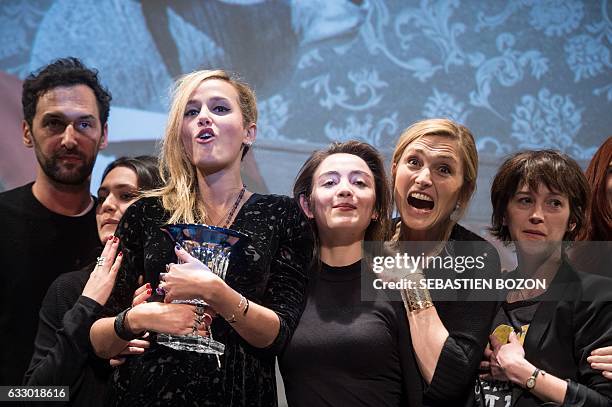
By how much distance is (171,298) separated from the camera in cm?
190

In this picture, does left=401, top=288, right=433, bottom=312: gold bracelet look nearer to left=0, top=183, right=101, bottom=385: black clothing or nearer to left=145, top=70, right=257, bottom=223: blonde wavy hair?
left=145, top=70, right=257, bottom=223: blonde wavy hair

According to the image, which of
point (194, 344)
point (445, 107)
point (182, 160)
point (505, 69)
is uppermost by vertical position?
point (505, 69)

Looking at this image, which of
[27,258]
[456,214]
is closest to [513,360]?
[456,214]

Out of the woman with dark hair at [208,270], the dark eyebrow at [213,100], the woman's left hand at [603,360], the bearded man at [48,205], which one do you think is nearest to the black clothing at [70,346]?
the woman with dark hair at [208,270]

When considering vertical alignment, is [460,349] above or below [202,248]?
below

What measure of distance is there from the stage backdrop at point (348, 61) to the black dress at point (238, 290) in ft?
3.89

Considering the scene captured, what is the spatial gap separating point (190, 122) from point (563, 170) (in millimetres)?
1175

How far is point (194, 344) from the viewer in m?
1.94

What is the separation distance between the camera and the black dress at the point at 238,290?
2.02 meters

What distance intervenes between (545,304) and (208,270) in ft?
3.37

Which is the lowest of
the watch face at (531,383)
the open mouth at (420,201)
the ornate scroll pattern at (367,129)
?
the watch face at (531,383)

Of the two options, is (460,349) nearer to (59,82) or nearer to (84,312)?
(84,312)

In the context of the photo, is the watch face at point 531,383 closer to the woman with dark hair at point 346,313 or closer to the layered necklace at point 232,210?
the woman with dark hair at point 346,313

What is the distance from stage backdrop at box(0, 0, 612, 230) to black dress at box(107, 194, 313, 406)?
3.89ft
